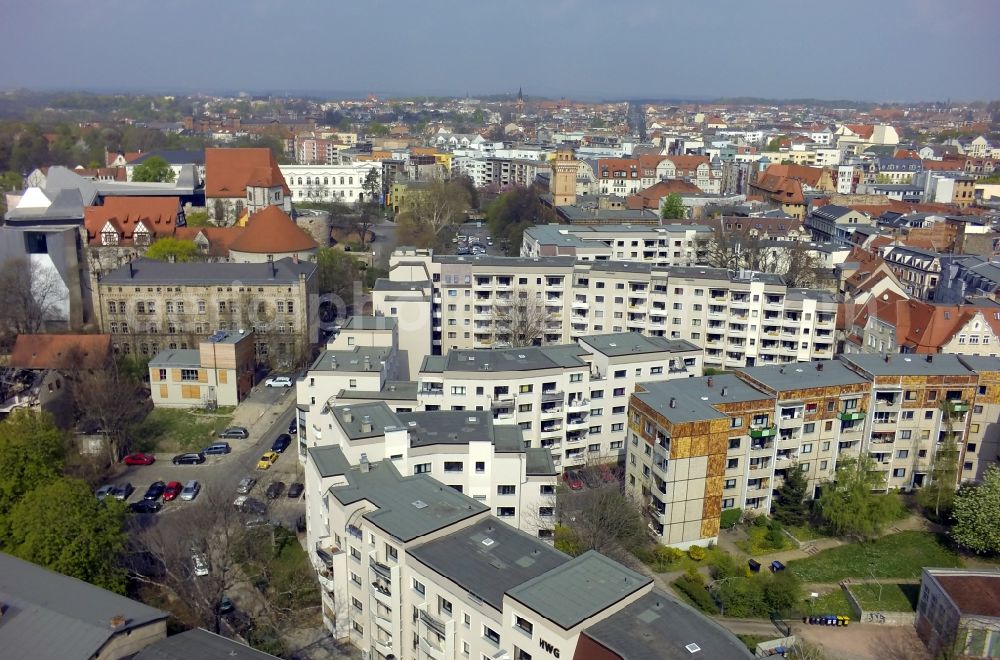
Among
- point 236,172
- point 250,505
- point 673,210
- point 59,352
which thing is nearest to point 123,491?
point 250,505

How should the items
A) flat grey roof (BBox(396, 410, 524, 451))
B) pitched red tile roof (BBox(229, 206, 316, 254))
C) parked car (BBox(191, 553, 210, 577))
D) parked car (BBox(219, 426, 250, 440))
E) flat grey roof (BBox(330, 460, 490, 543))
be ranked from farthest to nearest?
pitched red tile roof (BBox(229, 206, 316, 254)), parked car (BBox(219, 426, 250, 440)), flat grey roof (BBox(396, 410, 524, 451)), parked car (BBox(191, 553, 210, 577)), flat grey roof (BBox(330, 460, 490, 543))

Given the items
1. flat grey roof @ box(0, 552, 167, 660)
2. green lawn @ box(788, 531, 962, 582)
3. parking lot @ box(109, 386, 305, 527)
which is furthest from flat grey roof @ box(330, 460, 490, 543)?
green lawn @ box(788, 531, 962, 582)

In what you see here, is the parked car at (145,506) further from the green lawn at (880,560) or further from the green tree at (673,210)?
the green tree at (673,210)

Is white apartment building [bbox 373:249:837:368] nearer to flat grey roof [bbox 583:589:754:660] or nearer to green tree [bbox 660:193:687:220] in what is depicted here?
green tree [bbox 660:193:687:220]

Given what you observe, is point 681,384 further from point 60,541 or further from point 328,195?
point 328,195

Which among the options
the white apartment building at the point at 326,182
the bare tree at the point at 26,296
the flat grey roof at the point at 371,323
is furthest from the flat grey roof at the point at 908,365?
the white apartment building at the point at 326,182
